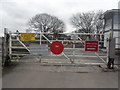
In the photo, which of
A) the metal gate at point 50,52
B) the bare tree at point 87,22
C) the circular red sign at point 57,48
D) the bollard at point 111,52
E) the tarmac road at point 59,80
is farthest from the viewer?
the bare tree at point 87,22

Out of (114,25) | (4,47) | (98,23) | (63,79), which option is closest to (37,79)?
(63,79)

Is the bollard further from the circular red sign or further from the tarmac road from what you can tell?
the circular red sign

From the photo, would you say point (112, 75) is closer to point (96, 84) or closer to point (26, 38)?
point (96, 84)

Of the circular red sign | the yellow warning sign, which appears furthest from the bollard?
the yellow warning sign

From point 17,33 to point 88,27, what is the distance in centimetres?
3372

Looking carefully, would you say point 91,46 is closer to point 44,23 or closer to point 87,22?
point 87,22

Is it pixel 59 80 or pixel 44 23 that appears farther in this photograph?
pixel 44 23

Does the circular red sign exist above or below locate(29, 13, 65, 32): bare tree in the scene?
below

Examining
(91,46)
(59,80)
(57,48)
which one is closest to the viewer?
(59,80)

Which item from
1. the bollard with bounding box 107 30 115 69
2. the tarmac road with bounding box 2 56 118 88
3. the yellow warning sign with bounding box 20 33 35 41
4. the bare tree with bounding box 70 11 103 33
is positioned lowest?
the tarmac road with bounding box 2 56 118 88

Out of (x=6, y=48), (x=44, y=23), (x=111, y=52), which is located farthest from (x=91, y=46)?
(x=44, y=23)

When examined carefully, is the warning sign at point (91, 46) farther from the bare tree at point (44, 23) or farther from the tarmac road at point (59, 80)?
the bare tree at point (44, 23)

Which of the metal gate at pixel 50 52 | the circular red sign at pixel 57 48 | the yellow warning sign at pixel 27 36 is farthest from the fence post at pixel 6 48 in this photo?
the circular red sign at pixel 57 48

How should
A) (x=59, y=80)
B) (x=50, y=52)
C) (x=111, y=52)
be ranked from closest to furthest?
(x=59, y=80)
(x=111, y=52)
(x=50, y=52)
